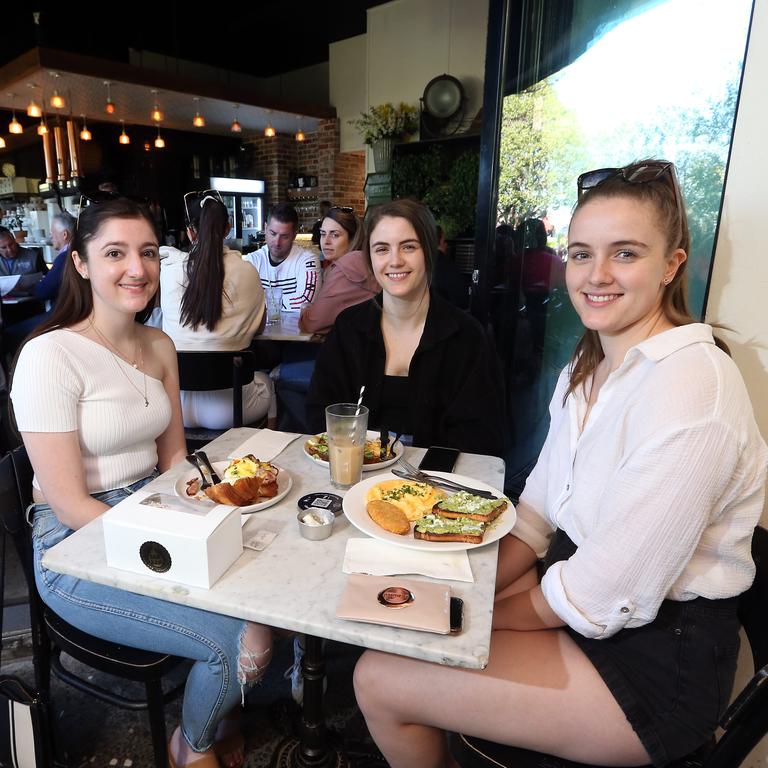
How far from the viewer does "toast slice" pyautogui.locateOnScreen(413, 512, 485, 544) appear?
1.11 metres

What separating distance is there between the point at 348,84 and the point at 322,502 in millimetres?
8521

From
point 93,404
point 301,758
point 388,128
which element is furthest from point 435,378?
point 388,128

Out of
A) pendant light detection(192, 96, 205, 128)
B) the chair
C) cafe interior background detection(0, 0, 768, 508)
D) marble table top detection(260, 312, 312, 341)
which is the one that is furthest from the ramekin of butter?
pendant light detection(192, 96, 205, 128)

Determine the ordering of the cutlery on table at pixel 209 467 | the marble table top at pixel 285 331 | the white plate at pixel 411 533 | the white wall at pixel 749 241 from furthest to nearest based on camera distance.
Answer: the marble table top at pixel 285 331 → the cutlery on table at pixel 209 467 → the white wall at pixel 749 241 → the white plate at pixel 411 533

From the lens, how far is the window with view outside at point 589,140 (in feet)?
4.78

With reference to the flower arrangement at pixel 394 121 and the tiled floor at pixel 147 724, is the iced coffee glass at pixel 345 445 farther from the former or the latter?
the flower arrangement at pixel 394 121

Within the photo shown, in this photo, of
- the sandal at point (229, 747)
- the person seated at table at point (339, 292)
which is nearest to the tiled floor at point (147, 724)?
the sandal at point (229, 747)

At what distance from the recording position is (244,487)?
4.07 feet

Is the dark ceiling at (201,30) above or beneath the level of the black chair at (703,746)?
A: above

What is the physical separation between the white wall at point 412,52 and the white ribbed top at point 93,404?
243 inches

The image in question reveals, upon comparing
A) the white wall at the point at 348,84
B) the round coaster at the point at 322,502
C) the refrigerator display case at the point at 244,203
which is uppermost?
the white wall at the point at 348,84

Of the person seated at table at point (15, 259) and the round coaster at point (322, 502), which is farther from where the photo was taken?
the person seated at table at point (15, 259)

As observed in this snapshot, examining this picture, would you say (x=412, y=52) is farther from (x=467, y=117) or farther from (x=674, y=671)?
(x=674, y=671)

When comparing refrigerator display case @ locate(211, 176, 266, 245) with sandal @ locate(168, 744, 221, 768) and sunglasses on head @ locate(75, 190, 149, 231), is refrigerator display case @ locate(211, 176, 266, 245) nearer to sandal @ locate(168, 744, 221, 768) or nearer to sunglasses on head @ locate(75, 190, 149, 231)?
sunglasses on head @ locate(75, 190, 149, 231)
